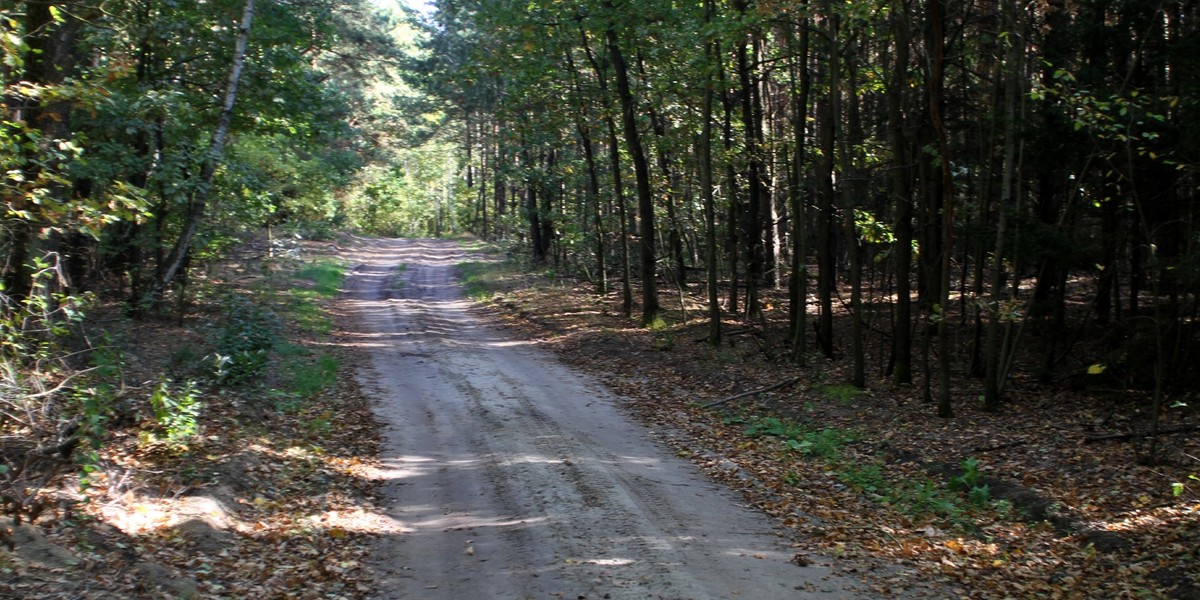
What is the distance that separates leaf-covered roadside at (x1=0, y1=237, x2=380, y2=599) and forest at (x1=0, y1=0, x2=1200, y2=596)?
0.11 metres

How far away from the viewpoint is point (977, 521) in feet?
27.4

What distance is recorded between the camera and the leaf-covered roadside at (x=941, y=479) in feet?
23.3

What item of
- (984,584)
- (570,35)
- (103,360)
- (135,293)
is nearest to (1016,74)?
(984,584)

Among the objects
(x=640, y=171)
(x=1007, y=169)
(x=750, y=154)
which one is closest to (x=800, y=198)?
(x=750, y=154)

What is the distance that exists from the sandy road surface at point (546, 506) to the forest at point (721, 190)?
1028mm

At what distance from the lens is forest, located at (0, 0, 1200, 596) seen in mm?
8742

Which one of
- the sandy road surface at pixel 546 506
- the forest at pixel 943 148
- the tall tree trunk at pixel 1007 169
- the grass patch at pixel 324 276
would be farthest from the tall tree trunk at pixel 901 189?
the grass patch at pixel 324 276

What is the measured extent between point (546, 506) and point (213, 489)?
330 cm

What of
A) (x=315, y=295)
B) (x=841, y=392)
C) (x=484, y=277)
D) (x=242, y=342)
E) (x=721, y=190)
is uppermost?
(x=721, y=190)

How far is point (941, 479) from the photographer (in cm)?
970

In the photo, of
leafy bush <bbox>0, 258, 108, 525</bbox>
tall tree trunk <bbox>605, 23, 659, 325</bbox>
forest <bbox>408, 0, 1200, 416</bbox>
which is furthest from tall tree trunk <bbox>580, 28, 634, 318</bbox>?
leafy bush <bbox>0, 258, 108, 525</bbox>

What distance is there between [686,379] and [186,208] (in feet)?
31.5

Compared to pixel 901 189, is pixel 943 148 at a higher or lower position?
higher

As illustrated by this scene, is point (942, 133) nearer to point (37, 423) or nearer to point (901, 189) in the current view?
point (901, 189)
